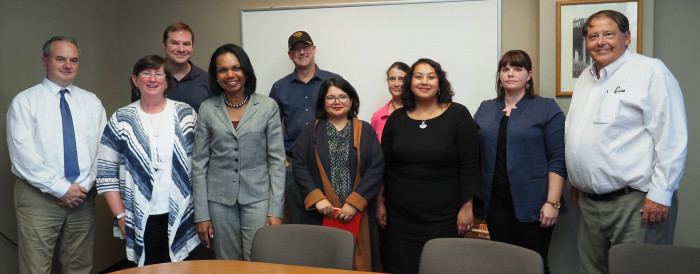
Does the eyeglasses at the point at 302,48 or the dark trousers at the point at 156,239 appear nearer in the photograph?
the dark trousers at the point at 156,239

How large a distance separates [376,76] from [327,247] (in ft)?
6.43

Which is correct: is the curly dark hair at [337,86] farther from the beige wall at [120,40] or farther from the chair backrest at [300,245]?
the beige wall at [120,40]

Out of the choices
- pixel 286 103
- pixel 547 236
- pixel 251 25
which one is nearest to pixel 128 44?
pixel 251 25

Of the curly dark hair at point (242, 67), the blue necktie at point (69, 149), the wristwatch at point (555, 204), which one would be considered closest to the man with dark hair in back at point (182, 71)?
the curly dark hair at point (242, 67)

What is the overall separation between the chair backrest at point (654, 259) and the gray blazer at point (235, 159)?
5.29 feet

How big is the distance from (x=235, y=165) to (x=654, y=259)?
75.2 inches

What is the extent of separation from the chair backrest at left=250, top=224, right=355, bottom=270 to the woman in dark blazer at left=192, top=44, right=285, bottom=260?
1.69ft

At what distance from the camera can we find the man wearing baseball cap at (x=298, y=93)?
3.41 meters

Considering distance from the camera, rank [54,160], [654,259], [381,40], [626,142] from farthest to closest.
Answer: [381,40] < [54,160] < [626,142] < [654,259]

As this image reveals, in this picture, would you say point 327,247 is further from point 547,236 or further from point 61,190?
point 61,190

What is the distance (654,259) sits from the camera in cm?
178

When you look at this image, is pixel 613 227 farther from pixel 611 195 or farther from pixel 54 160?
pixel 54 160

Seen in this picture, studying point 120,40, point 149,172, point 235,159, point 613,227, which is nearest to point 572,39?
point 613,227

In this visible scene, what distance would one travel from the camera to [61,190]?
285 centimetres
